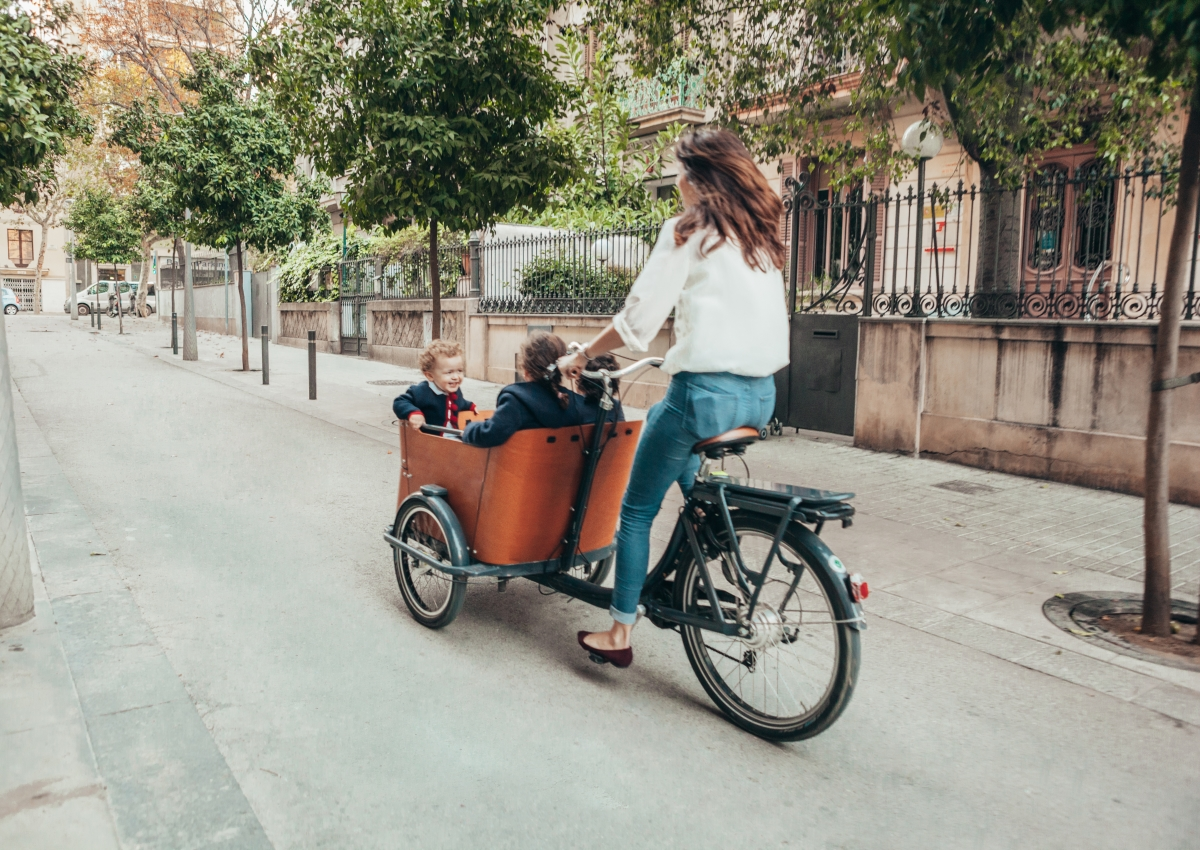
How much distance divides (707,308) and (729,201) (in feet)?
1.22

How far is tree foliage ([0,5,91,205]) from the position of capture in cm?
923

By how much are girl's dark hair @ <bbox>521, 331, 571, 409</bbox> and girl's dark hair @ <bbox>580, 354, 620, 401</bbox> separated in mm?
Answer: 84

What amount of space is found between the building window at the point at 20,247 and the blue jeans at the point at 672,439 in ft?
233

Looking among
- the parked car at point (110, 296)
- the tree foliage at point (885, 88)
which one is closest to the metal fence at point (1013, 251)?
the tree foliage at point (885, 88)

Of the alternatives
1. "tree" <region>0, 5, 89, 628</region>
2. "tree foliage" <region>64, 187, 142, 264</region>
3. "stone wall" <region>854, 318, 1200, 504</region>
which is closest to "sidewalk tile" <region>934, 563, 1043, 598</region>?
"stone wall" <region>854, 318, 1200, 504</region>

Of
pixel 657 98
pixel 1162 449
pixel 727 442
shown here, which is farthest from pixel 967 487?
pixel 657 98

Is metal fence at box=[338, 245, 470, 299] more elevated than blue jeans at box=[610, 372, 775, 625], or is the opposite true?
metal fence at box=[338, 245, 470, 299]

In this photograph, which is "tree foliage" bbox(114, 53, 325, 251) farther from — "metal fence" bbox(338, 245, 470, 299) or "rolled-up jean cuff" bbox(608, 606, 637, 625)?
"rolled-up jean cuff" bbox(608, 606, 637, 625)

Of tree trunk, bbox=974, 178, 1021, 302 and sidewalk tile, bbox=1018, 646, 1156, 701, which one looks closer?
sidewalk tile, bbox=1018, 646, 1156, 701

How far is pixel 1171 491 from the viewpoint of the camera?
23.1ft

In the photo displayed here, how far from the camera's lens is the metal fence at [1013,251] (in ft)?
24.7

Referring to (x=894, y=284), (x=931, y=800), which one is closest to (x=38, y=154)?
(x=894, y=284)

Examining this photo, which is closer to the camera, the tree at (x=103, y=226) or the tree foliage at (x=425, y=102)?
the tree foliage at (x=425, y=102)

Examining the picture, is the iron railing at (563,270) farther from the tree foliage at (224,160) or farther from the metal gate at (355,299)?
the metal gate at (355,299)
